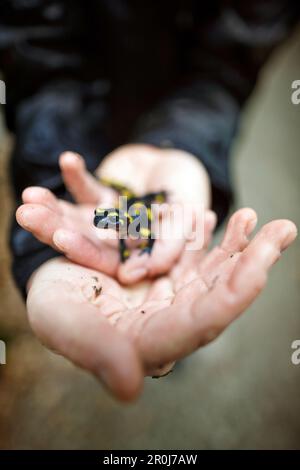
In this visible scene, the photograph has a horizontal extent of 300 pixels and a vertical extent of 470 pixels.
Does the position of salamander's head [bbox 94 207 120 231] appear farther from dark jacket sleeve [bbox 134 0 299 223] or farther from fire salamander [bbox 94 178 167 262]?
dark jacket sleeve [bbox 134 0 299 223]

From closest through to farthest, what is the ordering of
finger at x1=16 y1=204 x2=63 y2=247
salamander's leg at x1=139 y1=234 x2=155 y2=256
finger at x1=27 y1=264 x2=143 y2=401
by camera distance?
1. finger at x1=27 y1=264 x2=143 y2=401
2. finger at x1=16 y1=204 x2=63 y2=247
3. salamander's leg at x1=139 y1=234 x2=155 y2=256

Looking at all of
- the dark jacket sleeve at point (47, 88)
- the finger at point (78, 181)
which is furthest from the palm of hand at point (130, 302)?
the dark jacket sleeve at point (47, 88)

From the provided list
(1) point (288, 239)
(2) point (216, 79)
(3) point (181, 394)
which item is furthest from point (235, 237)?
(3) point (181, 394)

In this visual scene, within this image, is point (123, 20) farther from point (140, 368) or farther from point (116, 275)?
point (140, 368)

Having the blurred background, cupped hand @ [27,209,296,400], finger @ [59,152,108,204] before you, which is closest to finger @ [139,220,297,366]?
cupped hand @ [27,209,296,400]

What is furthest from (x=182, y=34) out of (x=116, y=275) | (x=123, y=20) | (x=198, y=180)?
(x=116, y=275)
